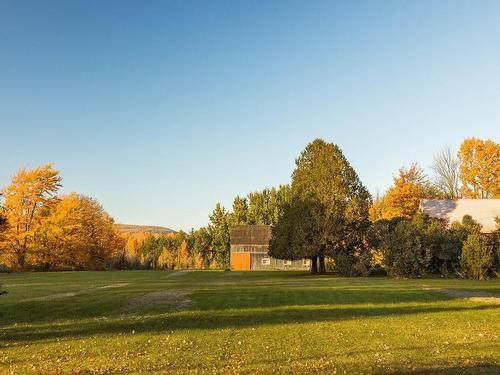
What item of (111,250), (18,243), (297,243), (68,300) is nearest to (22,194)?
(18,243)

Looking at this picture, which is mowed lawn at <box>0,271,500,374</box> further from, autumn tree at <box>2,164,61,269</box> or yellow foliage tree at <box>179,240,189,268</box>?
yellow foliage tree at <box>179,240,189,268</box>

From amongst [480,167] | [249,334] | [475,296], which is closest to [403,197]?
[480,167]

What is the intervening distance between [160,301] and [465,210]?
3746 centimetres

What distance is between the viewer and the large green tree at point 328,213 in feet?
121

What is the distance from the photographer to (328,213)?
1451 inches

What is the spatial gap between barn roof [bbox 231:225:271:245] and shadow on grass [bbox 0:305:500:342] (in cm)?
5004

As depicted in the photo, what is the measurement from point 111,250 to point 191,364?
5783 cm

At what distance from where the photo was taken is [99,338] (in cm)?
1102

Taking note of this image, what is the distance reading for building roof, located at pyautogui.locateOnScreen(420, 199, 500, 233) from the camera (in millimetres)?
43375

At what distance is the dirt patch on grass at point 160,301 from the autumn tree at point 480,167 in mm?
50670

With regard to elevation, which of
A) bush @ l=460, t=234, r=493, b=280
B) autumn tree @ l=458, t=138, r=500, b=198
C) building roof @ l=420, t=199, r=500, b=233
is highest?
autumn tree @ l=458, t=138, r=500, b=198

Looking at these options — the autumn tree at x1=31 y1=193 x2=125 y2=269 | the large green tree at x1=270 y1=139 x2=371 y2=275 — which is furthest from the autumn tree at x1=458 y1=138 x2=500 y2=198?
the autumn tree at x1=31 y1=193 x2=125 y2=269

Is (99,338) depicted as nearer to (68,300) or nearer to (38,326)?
(38,326)

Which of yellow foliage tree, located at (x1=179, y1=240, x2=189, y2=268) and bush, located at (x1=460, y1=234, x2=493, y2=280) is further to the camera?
yellow foliage tree, located at (x1=179, y1=240, x2=189, y2=268)
